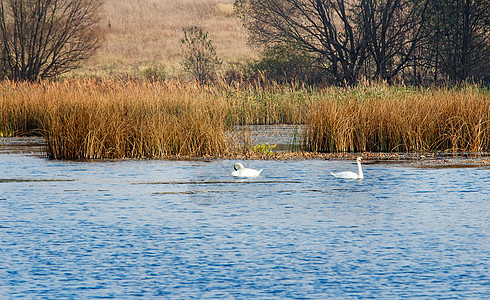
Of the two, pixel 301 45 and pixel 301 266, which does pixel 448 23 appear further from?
pixel 301 266

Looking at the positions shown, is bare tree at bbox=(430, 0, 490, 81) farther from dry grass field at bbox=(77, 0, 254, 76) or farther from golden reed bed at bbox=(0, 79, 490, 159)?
dry grass field at bbox=(77, 0, 254, 76)

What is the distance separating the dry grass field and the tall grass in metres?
38.4

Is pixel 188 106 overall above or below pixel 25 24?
below

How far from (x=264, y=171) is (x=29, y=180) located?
3.88 m

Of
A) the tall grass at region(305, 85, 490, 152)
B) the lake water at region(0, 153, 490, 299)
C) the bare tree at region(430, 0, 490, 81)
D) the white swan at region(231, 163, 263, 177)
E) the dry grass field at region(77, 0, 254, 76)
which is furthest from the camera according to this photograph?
the dry grass field at region(77, 0, 254, 76)

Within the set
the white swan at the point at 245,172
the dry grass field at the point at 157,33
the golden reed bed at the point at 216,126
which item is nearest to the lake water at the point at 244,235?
the white swan at the point at 245,172

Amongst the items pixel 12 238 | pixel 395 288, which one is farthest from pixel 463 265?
pixel 12 238

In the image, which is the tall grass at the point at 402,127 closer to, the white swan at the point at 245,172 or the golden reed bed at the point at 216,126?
the golden reed bed at the point at 216,126

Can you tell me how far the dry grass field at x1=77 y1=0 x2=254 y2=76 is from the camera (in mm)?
59219

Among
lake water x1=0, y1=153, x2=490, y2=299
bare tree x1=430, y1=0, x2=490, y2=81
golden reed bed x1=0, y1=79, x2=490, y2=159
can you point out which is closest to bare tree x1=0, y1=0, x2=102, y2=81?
bare tree x1=430, y1=0, x2=490, y2=81

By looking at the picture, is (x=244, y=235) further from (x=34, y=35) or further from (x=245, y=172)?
(x=34, y=35)

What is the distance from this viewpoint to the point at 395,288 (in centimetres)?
569

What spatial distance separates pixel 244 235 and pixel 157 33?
6472 centimetres

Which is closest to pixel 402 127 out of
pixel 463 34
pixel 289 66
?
pixel 463 34
